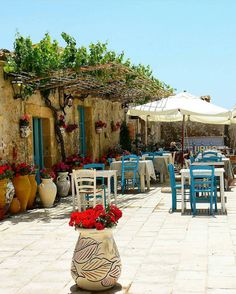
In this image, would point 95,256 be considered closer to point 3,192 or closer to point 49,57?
point 3,192

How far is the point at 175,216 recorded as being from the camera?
7082 millimetres

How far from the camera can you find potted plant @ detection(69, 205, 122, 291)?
3613 millimetres

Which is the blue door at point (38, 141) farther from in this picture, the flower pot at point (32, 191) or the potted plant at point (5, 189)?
the potted plant at point (5, 189)

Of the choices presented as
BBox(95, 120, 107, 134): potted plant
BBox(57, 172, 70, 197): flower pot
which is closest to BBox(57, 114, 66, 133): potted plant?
BBox(57, 172, 70, 197): flower pot

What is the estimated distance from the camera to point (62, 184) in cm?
977

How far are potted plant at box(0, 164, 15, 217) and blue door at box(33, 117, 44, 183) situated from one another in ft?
7.41

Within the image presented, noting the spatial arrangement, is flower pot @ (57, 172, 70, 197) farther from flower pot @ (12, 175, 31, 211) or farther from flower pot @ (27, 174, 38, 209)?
flower pot @ (12, 175, 31, 211)

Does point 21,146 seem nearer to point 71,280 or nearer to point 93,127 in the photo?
point 93,127

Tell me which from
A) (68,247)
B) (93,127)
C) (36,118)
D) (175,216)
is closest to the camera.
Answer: (68,247)

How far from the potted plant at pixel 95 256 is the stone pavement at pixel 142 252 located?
0.50ft

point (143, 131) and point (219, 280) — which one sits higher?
point (143, 131)

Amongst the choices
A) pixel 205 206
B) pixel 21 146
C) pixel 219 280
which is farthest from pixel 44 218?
pixel 219 280

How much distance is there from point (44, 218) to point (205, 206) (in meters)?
2.78

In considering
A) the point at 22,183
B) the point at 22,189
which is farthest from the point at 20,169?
the point at 22,189
